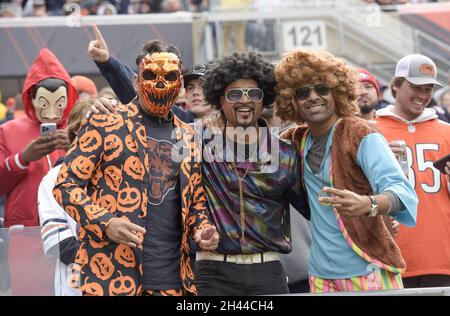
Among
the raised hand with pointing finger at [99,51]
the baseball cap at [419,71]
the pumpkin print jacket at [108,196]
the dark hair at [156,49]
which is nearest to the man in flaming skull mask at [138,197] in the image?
the pumpkin print jacket at [108,196]

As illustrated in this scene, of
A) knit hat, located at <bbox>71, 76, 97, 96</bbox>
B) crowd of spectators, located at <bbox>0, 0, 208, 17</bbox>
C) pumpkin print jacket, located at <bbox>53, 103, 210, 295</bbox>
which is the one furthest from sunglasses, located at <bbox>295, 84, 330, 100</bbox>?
crowd of spectators, located at <bbox>0, 0, 208, 17</bbox>

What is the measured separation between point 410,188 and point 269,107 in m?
1.05

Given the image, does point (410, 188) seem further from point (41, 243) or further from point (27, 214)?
point (27, 214)

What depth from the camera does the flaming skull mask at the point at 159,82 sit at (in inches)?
203

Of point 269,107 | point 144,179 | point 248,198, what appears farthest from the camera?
point 269,107

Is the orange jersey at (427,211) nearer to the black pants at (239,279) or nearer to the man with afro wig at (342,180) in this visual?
the man with afro wig at (342,180)

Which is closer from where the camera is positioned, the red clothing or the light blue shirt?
the light blue shirt

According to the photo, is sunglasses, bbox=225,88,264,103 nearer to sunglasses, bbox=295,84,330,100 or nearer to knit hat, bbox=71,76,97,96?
sunglasses, bbox=295,84,330,100

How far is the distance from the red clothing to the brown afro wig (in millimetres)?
1945

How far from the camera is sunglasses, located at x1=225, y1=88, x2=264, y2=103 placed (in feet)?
18.2

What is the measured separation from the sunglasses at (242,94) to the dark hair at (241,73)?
3.1 inches
